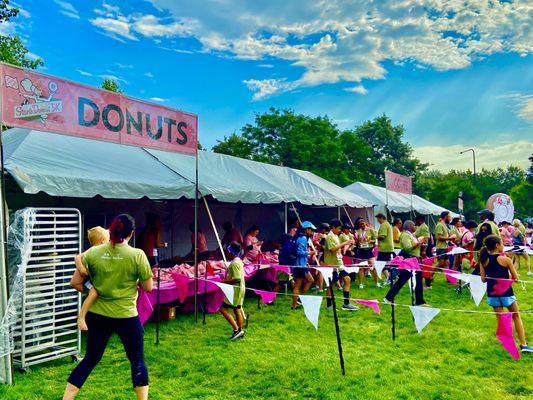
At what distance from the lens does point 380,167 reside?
39094 mm

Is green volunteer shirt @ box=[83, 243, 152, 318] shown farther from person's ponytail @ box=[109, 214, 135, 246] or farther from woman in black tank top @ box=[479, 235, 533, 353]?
woman in black tank top @ box=[479, 235, 533, 353]

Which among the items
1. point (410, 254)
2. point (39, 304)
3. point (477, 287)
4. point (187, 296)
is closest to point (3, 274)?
point (39, 304)

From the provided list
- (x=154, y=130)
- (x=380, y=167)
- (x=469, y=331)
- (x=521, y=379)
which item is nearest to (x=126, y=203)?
(x=154, y=130)

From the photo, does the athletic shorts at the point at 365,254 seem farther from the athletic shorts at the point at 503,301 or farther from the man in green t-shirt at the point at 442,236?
the athletic shorts at the point at 503,301

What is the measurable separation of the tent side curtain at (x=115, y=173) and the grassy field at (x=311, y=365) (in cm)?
220

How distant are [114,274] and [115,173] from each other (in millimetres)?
3942

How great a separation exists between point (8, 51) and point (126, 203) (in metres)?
20.7

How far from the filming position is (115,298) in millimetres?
3166

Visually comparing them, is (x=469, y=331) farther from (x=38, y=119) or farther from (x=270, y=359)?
(x=38, y=119)

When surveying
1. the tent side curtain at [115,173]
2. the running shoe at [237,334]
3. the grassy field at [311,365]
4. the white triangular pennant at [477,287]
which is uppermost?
the tent side curtain at [115,173]

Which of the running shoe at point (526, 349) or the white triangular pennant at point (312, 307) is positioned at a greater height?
the white triangular pennant at point (312, 307)

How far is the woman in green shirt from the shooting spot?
3.16 metres

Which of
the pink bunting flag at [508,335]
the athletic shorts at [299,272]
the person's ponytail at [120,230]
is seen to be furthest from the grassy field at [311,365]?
the person's ponytail at [120,230]

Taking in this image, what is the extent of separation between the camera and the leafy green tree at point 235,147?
32.2 m
